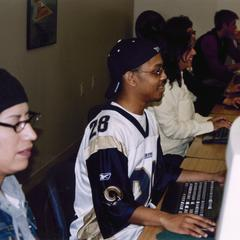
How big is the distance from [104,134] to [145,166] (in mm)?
227

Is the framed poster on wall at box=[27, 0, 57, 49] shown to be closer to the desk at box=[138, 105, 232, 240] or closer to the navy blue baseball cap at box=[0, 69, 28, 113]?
the desk at box=[138, 105, 232, 240]

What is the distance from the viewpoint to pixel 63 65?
3.66 m

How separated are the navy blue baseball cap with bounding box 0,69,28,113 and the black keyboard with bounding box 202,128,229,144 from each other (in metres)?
1.46

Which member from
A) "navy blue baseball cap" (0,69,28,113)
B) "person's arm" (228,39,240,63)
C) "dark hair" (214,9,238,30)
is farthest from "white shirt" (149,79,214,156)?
"person's arm" (228,39,240,63)

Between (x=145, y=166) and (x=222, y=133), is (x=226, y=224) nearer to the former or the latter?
(x=145, y=166)

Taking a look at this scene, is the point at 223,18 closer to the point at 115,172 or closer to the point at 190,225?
the point at 115,172

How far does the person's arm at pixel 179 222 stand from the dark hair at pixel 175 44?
1.20 meters

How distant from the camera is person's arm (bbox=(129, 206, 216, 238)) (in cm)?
135

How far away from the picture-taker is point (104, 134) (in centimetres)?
158

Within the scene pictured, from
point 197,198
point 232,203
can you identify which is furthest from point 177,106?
point 232,203

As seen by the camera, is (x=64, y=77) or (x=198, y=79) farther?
(x=198, y=79)

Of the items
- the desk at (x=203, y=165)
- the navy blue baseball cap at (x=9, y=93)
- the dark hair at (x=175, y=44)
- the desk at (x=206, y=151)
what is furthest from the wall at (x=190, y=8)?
the navy blue baseball cap at (x=9, y=93)

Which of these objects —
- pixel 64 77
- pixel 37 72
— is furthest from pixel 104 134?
pixel 64 77

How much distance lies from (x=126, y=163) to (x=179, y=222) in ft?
0.97
